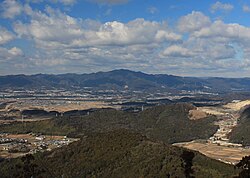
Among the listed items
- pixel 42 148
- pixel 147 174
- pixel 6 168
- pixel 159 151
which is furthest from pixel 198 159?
pixel 42 148

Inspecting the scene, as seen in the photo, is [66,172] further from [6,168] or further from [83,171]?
[6,168]

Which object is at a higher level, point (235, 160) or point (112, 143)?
point (112, 143)

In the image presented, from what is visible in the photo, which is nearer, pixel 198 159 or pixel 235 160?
pixel 198 159

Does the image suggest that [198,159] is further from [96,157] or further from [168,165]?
[96,157]

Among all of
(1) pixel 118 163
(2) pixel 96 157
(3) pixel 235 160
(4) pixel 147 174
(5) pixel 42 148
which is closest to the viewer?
(4) pixel 147 174

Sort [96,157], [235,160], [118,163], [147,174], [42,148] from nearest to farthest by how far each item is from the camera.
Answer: [147,174], [118,163], [96,157], [235,160], [42,148]

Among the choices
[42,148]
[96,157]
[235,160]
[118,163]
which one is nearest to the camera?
[118,163]

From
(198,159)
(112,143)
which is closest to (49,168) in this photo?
(112,143)

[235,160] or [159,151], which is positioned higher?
[159,151]

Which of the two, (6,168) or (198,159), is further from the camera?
(6,168)
